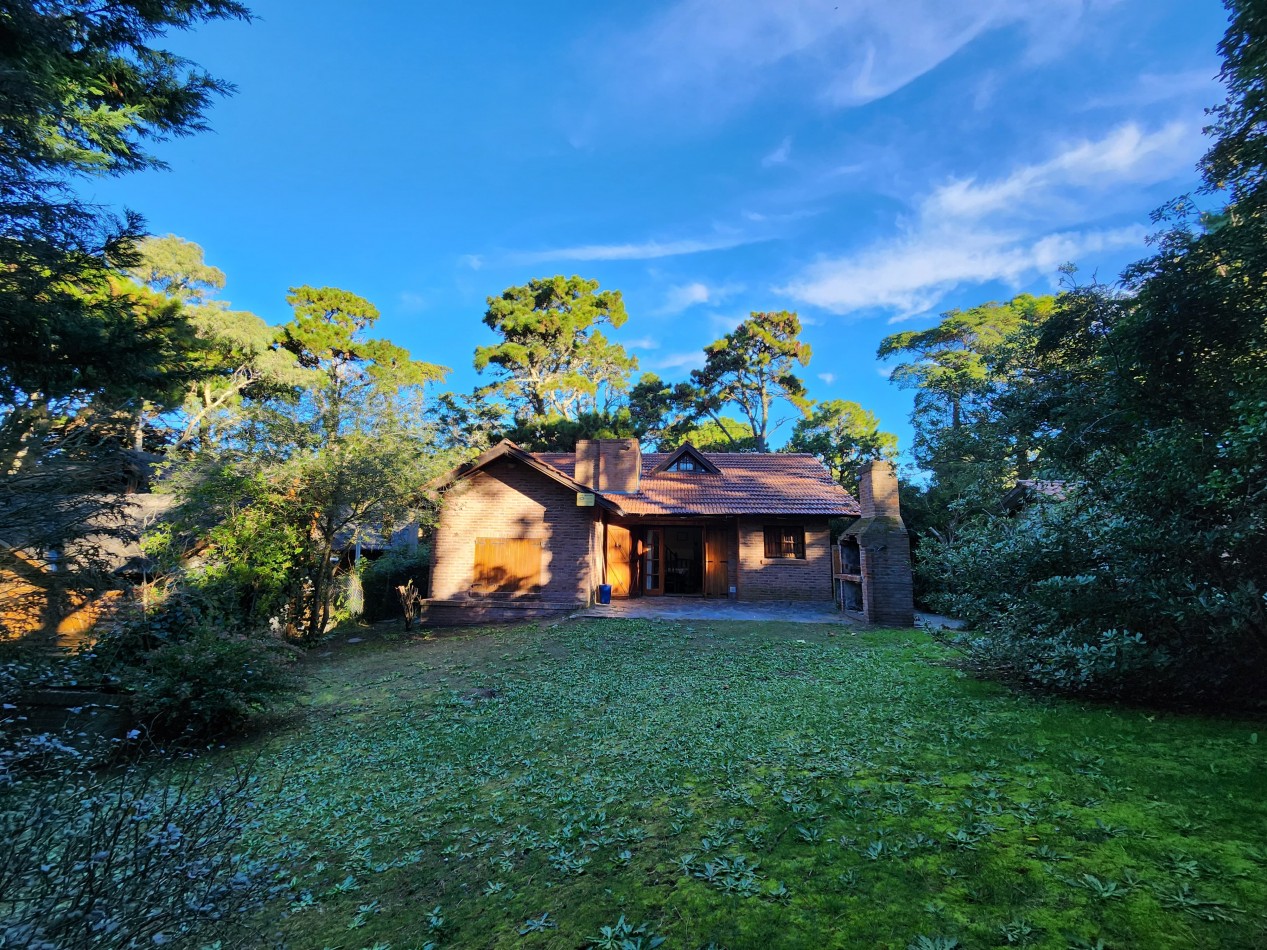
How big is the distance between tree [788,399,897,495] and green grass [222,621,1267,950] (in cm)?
2318

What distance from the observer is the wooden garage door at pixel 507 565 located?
15133 millimetres

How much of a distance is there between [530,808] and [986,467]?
19.1 m

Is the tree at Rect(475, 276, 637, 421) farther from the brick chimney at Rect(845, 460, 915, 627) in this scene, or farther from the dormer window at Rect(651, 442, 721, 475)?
the brick chimney at Rect(845, 460, 915, 627)

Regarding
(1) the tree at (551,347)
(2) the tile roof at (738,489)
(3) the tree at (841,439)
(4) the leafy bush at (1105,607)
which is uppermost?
(1) the tree at (551,347)

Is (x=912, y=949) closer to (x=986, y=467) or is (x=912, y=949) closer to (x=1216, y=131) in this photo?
(x=1216, y=131)

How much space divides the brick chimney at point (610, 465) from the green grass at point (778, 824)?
1227 cm

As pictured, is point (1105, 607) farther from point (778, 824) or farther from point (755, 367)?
point (755, 367)

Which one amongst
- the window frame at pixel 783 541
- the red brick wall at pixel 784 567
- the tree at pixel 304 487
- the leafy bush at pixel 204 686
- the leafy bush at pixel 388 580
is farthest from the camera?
the window frame at pixel 783 541

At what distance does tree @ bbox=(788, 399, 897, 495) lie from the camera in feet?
92.8

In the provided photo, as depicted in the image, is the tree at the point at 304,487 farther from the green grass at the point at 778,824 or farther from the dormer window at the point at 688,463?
Result: the dormer window at the point at 688,463

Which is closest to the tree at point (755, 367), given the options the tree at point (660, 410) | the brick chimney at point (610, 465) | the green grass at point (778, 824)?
the tree at point (660, 410)

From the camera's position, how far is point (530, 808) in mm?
3957

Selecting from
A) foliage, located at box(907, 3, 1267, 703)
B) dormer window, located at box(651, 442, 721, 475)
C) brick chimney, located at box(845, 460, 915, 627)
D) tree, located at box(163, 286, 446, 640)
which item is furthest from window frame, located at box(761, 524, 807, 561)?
foliage, located at box(907, 3, 1267, 703)

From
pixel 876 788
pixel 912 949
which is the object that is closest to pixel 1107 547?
pixel 876 788
